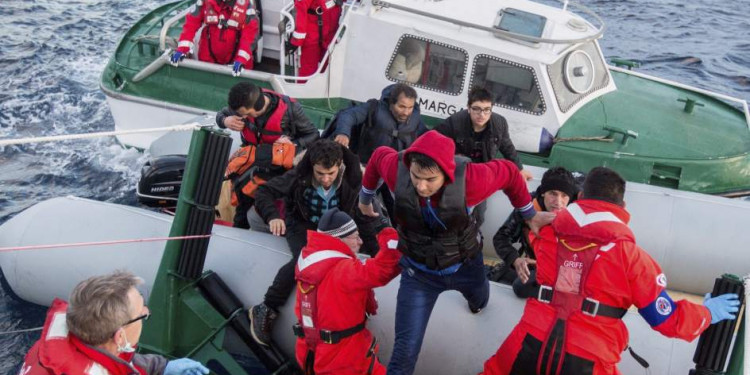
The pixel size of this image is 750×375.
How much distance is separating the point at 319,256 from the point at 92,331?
1365 mm

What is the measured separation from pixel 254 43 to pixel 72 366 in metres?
5.86

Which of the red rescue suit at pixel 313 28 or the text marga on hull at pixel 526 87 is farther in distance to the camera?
the red rescue suit at pixel 313 28

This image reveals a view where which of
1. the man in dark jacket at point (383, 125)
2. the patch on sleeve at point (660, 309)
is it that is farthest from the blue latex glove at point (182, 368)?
the man in dark jacket at point (383, 125)

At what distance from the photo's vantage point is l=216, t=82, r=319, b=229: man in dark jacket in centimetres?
506

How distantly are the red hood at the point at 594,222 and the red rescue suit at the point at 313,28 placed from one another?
4594 millimetres

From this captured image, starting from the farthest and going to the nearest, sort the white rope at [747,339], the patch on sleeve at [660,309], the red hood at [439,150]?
the red hood at [439,150] < the patch on sleeve at [660,309] < the white rope at [747,339]

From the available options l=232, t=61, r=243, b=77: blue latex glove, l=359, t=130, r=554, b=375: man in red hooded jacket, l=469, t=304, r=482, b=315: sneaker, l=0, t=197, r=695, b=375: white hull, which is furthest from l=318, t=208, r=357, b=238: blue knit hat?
l=232, t=61, r=243, b=77: blue latex glove

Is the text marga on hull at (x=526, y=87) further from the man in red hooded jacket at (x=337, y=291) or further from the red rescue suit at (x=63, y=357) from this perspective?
the red rescue suit at (x=63, y=357)

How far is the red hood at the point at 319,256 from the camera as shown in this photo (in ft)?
12.4

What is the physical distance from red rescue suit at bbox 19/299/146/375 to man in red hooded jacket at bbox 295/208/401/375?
3.95ft

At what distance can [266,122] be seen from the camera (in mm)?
5273

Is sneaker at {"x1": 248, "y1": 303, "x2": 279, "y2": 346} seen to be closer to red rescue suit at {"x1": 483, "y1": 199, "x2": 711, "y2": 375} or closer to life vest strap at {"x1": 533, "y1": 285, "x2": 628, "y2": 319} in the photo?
red rescue suit at {"x1": 483, "y1": 199, "x2": 711, "y2": 375}

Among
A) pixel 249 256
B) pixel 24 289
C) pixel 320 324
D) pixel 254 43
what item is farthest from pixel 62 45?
pixel 320 324

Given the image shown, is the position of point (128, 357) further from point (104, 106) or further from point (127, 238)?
point (104, 106)
